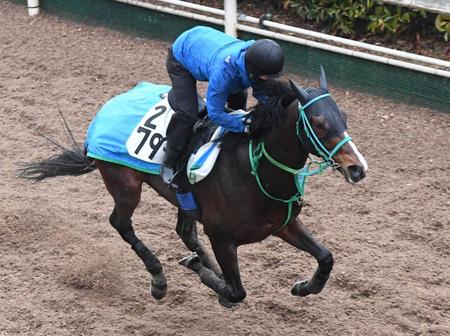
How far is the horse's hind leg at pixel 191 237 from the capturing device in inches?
225

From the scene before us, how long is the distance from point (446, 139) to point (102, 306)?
137 inches

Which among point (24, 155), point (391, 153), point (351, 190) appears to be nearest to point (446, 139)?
point (391, 153)

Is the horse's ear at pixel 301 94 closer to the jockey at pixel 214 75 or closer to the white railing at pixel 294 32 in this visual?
the jockey at pixel 214 75

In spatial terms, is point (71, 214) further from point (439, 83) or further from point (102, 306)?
point (439, 83)

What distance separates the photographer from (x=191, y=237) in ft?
19.1

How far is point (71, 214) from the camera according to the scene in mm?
6680

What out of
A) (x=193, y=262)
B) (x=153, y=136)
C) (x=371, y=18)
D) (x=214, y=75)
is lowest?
(x=193, y=262)

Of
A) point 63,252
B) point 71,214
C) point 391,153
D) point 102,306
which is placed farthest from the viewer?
point 391,153

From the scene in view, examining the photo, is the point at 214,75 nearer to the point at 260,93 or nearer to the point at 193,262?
the point at 260,93

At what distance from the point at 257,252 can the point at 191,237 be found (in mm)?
555

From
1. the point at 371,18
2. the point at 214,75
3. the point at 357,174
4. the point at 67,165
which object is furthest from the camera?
the point at 371,18

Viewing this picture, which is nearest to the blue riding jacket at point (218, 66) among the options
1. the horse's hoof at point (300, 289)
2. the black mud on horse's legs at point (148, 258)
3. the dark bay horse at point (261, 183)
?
the dark bay horse at point (261, 183)

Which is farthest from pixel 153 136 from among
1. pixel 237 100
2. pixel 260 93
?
pixel 260 93

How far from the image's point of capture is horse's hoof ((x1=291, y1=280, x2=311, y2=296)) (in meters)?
5.18
